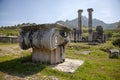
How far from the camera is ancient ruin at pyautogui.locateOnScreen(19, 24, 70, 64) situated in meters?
6.14

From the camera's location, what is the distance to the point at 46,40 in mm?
6074

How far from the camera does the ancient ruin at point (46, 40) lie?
614 centimetres

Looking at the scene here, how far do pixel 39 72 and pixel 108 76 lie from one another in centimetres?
248

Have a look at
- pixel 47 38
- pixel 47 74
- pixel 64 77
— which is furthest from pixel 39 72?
pixel 47 38

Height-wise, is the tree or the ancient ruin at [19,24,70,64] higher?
the tree

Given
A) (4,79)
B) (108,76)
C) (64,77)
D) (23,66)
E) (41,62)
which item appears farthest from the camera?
(41,62)

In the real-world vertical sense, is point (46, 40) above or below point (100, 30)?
below

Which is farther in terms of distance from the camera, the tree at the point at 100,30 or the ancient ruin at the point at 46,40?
the tree at the point at 100,30

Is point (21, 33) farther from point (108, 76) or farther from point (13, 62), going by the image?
point (108, 76)

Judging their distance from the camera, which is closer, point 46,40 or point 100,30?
point 46,40

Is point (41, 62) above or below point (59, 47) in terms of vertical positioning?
below

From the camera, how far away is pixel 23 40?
6.85 meters

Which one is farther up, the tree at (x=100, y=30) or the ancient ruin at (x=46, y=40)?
the tree at (x=100, y=30)

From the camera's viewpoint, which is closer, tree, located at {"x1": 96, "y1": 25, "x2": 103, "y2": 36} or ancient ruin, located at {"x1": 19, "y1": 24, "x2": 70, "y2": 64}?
ancient ruin, located at {"x1": 19, "y1": 24, "x2": 70, "y2": 64}
